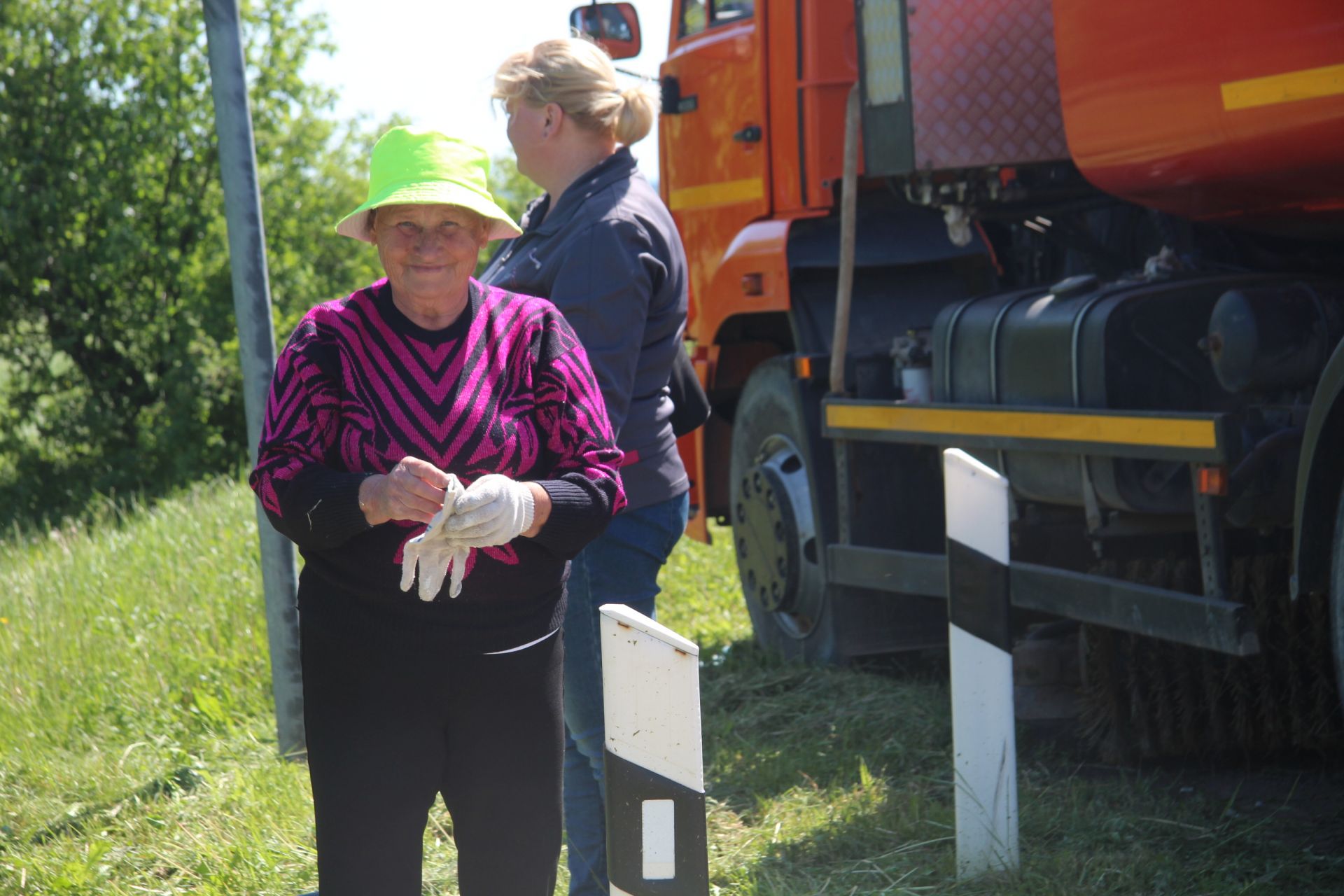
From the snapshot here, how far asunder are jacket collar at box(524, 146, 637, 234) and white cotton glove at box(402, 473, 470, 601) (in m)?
1.07

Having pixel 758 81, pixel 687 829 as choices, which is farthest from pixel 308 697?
pixel 758 81

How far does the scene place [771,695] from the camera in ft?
17.4

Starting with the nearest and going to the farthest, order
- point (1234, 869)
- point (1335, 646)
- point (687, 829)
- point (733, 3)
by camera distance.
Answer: point (687, 829) → point (1335, 646) → point (1234, 869) → point (733, 3)

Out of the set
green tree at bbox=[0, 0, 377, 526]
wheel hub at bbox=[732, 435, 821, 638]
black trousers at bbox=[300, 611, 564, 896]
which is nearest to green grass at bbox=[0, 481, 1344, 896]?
wheel hub at bbox=[732, 435, 821, 638]

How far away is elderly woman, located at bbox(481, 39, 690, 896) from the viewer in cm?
309

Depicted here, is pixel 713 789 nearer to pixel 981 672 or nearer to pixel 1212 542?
pixel 981 672

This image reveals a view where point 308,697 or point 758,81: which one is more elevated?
point 758,81

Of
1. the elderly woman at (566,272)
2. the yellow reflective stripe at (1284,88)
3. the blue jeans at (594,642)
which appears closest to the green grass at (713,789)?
the blue jeans at (594,642)

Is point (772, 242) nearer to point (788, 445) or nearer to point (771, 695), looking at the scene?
point (788, 445)

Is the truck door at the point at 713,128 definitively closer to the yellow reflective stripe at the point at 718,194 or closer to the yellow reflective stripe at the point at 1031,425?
the yellow reflective stripe at the point at 718,194

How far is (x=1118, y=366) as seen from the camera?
12.6 ft

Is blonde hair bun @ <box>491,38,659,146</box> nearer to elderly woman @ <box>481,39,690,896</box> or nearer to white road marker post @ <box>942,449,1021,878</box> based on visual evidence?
elderly woman @ <box>481,39,690,896</box>

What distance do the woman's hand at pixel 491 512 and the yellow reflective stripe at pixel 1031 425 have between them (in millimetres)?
1871

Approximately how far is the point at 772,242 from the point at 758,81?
606mm
